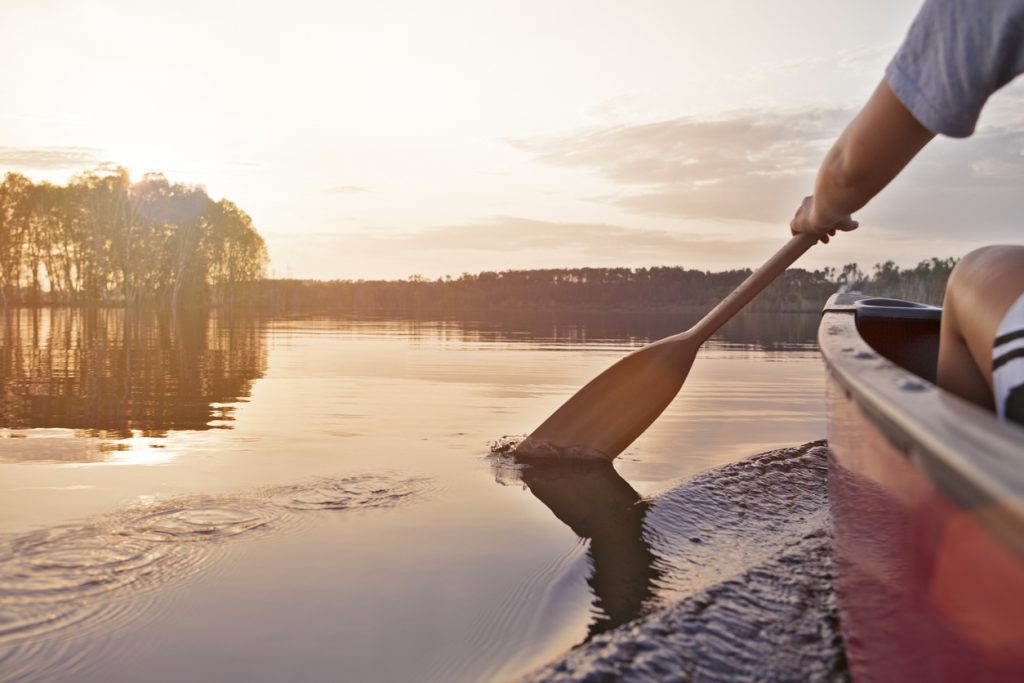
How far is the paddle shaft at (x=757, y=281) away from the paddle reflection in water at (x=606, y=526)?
105 cm

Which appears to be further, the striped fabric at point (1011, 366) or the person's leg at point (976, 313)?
the person's leg at point (976, 313)

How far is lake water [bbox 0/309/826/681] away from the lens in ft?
7.29

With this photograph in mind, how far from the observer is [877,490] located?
1.25 metres

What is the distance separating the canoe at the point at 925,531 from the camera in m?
0.74

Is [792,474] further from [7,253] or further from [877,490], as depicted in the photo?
[7,253]

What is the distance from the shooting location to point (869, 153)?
124 cm

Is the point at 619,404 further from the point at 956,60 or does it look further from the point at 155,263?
the point at 155,263

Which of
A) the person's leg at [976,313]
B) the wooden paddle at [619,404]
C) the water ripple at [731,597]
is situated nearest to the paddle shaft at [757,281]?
the wooden paddle at [619,404]

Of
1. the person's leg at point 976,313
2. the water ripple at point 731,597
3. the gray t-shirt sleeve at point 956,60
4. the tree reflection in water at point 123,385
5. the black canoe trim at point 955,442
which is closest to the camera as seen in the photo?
the black canoe trim at point 955,442

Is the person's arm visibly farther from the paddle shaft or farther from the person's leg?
the paddle shaft

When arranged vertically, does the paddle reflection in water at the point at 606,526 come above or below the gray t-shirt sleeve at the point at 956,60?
below

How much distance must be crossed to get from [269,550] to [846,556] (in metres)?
2.10

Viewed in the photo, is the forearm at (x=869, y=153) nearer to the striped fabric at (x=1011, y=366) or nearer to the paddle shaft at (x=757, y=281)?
the striped fabric at (x=1011, y=366)

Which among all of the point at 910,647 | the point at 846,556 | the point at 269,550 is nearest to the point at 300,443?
the point at 269,550
